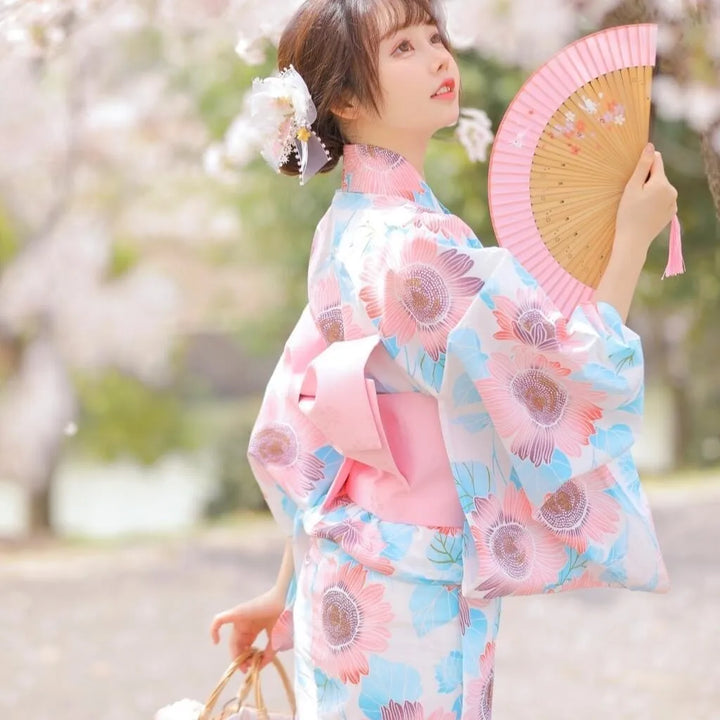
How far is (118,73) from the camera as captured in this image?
10.9 m

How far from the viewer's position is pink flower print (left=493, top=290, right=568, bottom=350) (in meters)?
1.56

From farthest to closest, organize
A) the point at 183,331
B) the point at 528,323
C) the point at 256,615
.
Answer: the point at 183,331, the point at 256,615, the point at 528,323

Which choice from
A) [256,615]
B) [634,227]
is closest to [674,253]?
[634,227]

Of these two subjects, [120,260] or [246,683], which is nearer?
[246,683]

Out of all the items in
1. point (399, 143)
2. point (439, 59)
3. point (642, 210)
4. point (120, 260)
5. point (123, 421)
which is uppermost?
point (439, 59)

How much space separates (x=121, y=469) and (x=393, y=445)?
9239mm

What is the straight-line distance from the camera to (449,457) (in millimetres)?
1617

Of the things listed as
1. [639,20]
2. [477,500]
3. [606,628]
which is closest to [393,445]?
[477,500]

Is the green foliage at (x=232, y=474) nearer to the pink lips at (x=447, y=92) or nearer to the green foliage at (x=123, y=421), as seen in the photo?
the green foliage at (x=123, y=421)

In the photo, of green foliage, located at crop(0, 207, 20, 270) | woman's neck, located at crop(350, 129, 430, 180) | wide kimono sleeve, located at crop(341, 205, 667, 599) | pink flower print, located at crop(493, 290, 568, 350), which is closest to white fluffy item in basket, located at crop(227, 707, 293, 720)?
wide kimono sleeve, located at crop(341, 205, 667, 599)

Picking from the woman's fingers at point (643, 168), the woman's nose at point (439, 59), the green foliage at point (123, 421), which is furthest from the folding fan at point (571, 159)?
the green foliage at point (123, 421)

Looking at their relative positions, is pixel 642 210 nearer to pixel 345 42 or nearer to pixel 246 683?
pixel 345 42

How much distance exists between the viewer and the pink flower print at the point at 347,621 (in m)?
1.65

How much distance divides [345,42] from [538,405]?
0.56 metres
